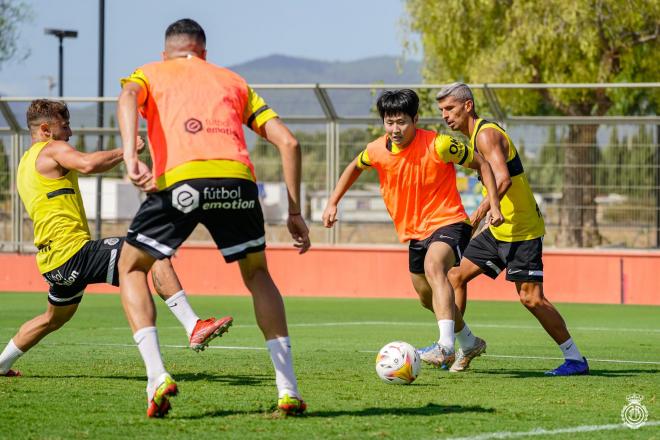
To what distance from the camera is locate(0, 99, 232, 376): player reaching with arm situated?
823 centimetres

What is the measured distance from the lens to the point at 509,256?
29.9 ft

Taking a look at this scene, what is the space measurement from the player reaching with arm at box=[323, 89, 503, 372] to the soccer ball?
1035 millimetres

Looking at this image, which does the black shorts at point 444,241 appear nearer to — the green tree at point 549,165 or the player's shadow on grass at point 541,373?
the player's shadow on grass at point 541,373

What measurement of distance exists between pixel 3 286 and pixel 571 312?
33.2ft

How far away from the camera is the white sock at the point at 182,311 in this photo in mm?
8094

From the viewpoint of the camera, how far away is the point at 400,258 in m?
19.4

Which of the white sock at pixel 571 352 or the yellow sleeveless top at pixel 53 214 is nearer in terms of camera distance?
the yellow sleeveless top at pixel 53 214

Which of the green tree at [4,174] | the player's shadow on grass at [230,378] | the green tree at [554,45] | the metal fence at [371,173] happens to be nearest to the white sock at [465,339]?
the player's shadow on grass at [230,378]

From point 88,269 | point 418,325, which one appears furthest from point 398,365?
point 418,325

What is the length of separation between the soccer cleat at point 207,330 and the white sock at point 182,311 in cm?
31

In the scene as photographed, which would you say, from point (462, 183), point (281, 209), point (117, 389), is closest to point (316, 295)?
point (281, 209)

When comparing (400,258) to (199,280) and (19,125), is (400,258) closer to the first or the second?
(199,280)

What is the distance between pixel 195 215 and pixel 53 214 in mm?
2479

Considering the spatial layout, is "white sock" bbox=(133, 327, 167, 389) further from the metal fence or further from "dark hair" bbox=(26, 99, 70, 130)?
the metal fence
